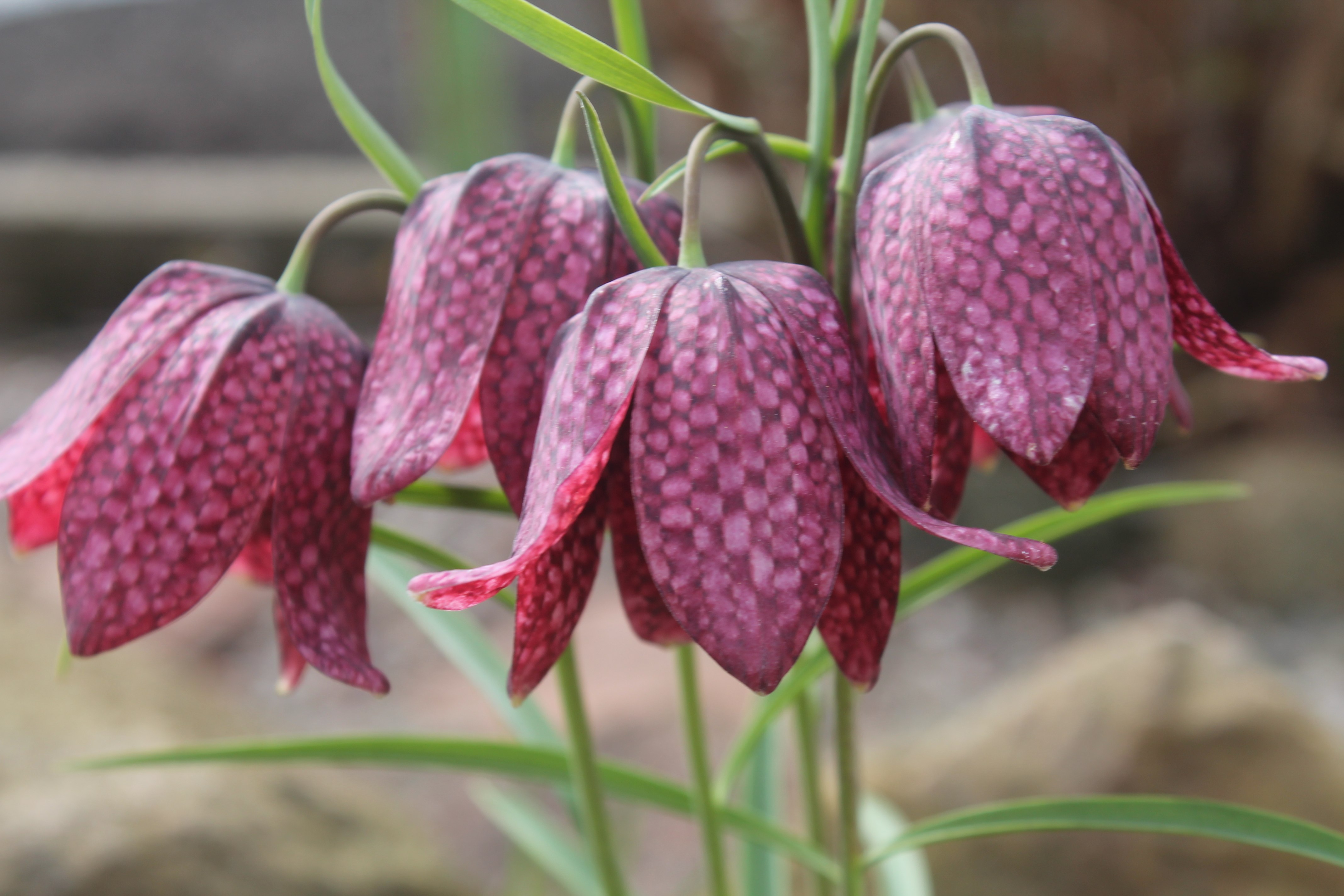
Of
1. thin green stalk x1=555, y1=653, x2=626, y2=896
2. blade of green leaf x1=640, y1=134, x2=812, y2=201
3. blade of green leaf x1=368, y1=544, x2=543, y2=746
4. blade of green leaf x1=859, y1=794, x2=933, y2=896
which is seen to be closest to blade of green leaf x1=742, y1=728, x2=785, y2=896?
blade of green leaf x1=859, y1=794, x2=933, y2=896

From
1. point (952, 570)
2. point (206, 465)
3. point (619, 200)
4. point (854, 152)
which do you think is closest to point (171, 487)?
point (206, 465)

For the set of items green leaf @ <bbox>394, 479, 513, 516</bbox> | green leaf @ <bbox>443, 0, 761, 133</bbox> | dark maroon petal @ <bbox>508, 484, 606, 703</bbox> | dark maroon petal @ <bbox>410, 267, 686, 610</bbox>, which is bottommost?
green leaf @ <bbox>394, 479, 513, 516</bbox>

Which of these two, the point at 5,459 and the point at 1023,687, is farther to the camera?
the point at 1023,687

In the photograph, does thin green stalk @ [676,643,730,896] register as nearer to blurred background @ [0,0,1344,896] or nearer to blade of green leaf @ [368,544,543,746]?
blade of green leaf @ [368,544,543,746]

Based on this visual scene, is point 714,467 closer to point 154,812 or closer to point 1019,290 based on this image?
point 1019,290

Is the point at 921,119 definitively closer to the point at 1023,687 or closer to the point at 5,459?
the point at 5,459

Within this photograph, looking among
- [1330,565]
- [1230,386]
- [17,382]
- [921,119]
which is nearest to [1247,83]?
[1230,386]
